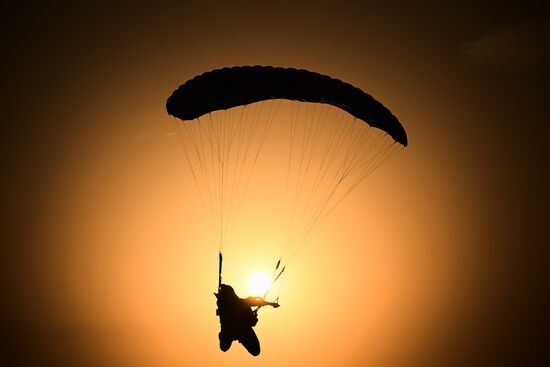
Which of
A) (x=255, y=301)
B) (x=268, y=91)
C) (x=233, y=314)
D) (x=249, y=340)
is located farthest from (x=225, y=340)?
(x=268, y=91)

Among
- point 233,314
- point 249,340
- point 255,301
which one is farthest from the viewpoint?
point 249,340

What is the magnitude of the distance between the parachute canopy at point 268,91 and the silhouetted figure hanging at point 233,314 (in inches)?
207

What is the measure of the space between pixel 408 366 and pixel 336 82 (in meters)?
103

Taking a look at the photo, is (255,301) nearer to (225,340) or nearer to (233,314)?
(233,314)

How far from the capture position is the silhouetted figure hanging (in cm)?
1617

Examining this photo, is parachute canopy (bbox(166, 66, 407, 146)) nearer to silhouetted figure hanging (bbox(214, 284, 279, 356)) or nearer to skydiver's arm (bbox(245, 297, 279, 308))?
silhouetted figure hanging (bbox(214, 284, 279, 356))

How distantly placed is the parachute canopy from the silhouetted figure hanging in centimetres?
525

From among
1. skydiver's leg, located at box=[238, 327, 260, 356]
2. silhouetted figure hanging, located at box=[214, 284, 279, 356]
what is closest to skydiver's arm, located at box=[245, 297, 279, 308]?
silhouetted figure hanging, located at box=[214, 284, 279, 356]

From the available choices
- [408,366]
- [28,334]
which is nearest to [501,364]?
[408,366]

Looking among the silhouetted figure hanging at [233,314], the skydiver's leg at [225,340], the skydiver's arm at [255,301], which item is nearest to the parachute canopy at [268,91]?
the silhouetted figure hanging at [233,314]

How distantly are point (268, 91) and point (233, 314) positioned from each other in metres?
6.26

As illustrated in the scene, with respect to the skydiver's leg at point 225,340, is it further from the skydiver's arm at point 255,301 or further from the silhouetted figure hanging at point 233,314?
the skydiver's arm at point 255,301

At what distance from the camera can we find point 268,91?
642 inches

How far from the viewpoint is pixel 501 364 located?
346ft
